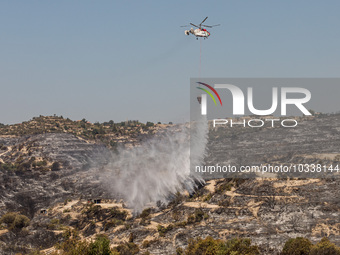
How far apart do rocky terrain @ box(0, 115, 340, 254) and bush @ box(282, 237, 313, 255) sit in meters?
2.24

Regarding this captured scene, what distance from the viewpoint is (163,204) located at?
104m

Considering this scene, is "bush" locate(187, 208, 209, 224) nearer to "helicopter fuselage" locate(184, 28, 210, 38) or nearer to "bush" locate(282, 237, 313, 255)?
"bush" locate(282, 237, 313, 255)

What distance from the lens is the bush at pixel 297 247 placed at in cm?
6012

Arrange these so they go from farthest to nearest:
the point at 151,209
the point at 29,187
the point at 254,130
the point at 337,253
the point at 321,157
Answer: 1. the point at 254,130
2. the point at 29,187
3. the point at 321,157
4. the point at 151,209
5. the point at 337,253

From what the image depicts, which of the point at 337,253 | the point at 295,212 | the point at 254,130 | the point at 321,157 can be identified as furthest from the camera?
the point at 254,130

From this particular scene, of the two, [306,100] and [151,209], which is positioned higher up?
[306,100]

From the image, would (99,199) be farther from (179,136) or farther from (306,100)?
(306,100)

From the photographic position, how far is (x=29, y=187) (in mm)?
138875

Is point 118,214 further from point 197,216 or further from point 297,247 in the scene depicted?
point 297,247

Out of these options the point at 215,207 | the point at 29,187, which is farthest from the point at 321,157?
the point at 29,187

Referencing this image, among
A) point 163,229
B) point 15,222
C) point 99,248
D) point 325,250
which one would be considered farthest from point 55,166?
point 325,250

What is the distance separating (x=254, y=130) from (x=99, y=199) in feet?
281

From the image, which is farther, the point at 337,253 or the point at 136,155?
the point at 136,155

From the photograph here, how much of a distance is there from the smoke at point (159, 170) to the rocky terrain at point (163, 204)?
3.21 meters
